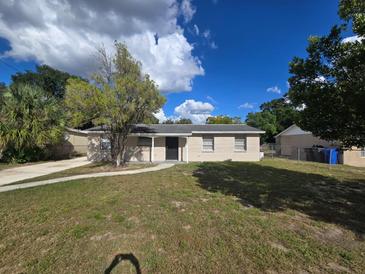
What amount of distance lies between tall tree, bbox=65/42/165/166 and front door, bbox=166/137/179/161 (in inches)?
168

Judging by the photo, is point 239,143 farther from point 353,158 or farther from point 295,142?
point 295,142

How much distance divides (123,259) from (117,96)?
9692 mm

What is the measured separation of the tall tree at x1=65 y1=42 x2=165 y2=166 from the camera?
11.0 m

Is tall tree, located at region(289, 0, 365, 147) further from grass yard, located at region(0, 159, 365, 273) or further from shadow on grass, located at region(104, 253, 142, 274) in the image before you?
shadow on grass, located at region(104, 253, 142, 274)

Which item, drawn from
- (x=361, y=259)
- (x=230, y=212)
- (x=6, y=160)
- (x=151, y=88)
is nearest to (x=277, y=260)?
(x=361, y=259)

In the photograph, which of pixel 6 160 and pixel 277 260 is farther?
pixel 6 160

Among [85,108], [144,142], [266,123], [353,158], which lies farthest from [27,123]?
[266,123]

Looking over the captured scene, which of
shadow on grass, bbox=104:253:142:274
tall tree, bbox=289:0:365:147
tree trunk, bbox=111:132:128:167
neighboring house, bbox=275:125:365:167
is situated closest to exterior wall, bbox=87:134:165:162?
tree trunk, bbox=111:132:128:167

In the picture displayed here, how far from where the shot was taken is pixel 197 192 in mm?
7031

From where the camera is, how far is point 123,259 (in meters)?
3.15

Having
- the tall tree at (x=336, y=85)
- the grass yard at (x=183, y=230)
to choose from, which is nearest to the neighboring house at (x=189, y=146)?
the grass yard at (x=183, y=230)

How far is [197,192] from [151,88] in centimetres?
738

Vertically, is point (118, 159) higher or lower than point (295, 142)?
lower

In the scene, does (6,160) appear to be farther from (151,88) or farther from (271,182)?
(271,182)
